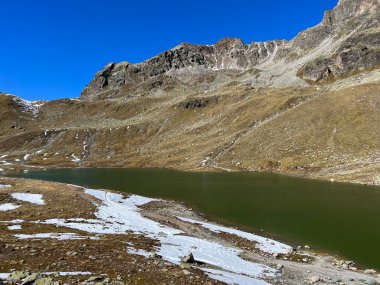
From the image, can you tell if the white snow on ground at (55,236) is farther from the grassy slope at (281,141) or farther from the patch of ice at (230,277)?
the grassy slope at (281,141)

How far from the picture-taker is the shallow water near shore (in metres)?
42.8

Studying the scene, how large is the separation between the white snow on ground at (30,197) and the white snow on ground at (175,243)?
882 centimetres

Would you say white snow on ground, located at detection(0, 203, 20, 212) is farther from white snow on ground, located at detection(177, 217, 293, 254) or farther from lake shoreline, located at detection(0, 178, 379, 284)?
white snow on ground, located at detection(177, 217, 293, 254)

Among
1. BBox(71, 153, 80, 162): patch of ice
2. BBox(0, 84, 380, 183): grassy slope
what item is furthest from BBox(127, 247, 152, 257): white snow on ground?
BBox(71, 153, 80, 162): patch of ice

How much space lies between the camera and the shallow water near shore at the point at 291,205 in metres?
42.8

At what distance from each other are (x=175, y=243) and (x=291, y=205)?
116 ft

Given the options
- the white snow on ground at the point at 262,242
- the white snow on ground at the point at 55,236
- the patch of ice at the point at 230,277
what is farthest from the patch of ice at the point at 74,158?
the patch of ice at the point at 230,277

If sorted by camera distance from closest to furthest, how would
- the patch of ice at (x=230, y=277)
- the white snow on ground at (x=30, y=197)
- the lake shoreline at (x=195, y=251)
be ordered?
the patch of ice at (x=230, y=277), the lake shoreline at (x=195, y=251), the white snow on ground at (x=30, y=197)

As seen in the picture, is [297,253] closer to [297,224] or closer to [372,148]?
[297,224]

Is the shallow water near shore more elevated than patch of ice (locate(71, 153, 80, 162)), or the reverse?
patch of ice (locate(71, 153, 80, 162))

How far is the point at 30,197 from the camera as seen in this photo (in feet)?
192

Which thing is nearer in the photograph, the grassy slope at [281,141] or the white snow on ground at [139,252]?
the white snow on ground at [139,252]

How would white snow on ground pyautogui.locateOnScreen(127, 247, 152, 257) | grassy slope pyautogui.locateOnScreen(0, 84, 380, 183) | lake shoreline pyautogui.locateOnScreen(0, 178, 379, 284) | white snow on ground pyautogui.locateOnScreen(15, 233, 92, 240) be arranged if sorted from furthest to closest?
1. grassy slope pyautogui.locateOnScreen(0, 84, 380, 183)
2. white snow on ground pyautogui.locateOnScreen(15, 233, 92, 240)
3. white snow on ground pyautogui.locateOnScreen(127, 247, 152, 257)
4. lake shoreline pyautogui.locateOnScreen(0, 178, 379, 284)

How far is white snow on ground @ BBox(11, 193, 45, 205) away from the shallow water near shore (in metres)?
24.8
